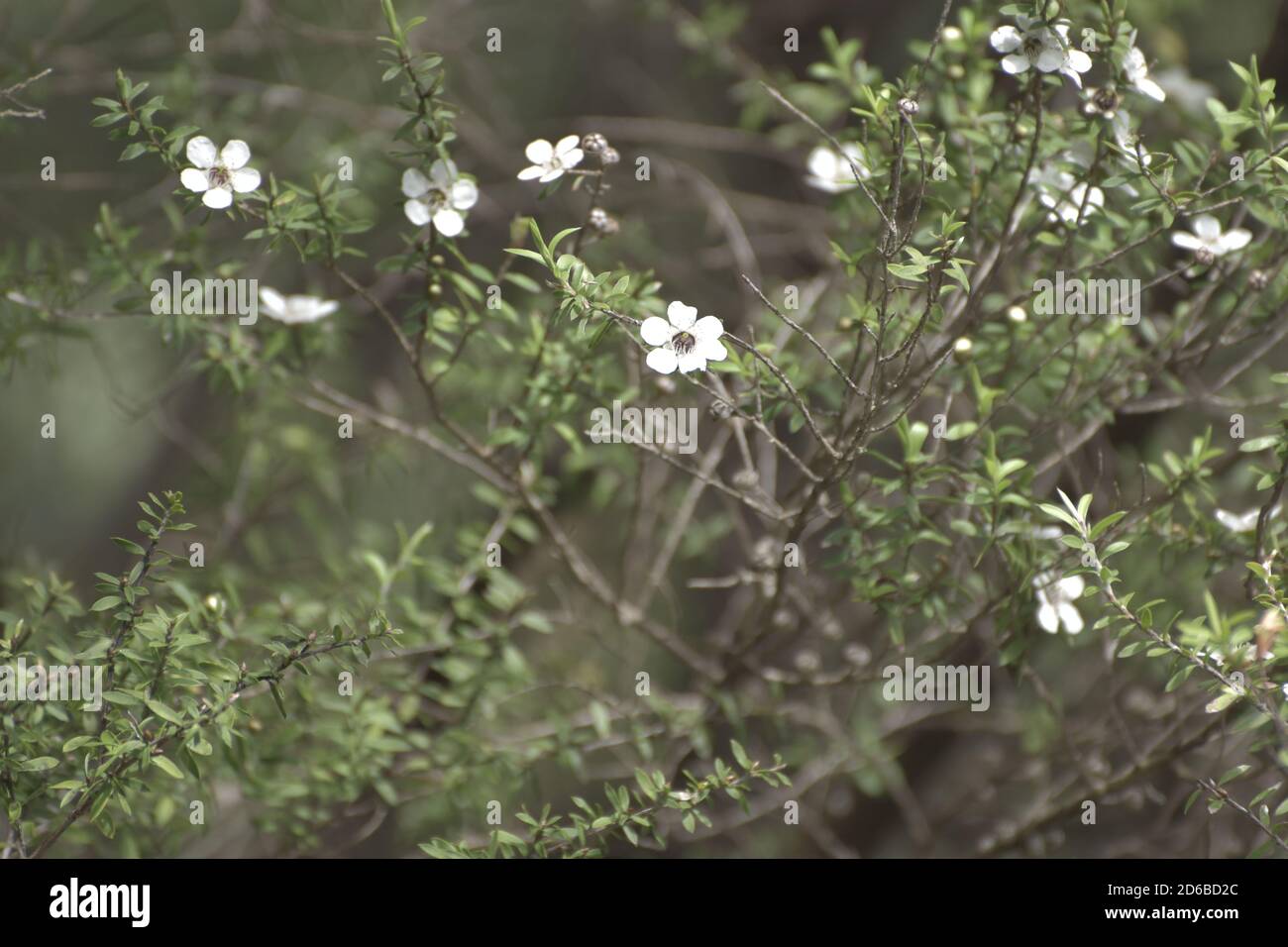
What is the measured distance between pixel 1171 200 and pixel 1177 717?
1129 millimetres

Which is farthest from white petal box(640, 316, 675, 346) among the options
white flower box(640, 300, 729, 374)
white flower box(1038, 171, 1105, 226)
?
white flower box(1038, 171, 1105, 226)

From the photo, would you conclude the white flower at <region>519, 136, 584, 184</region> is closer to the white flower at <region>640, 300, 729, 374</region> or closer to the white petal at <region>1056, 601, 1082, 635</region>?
the white flower at <region>640, 300, 729, 374</region>

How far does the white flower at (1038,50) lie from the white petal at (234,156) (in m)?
1.34

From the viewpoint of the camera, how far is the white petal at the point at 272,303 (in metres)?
2.31

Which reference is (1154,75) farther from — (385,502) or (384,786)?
(385,502)

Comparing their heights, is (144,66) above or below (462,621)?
above

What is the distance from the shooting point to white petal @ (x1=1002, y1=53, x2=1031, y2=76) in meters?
1.97

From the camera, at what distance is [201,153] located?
78.9 inches

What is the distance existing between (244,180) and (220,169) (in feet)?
0.15

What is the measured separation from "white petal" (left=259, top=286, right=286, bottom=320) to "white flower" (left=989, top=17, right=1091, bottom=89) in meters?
1.48

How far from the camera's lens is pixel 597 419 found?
7.62 feet

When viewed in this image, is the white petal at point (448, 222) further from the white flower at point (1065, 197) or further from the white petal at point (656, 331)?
the white flower at point (1065, 197)
